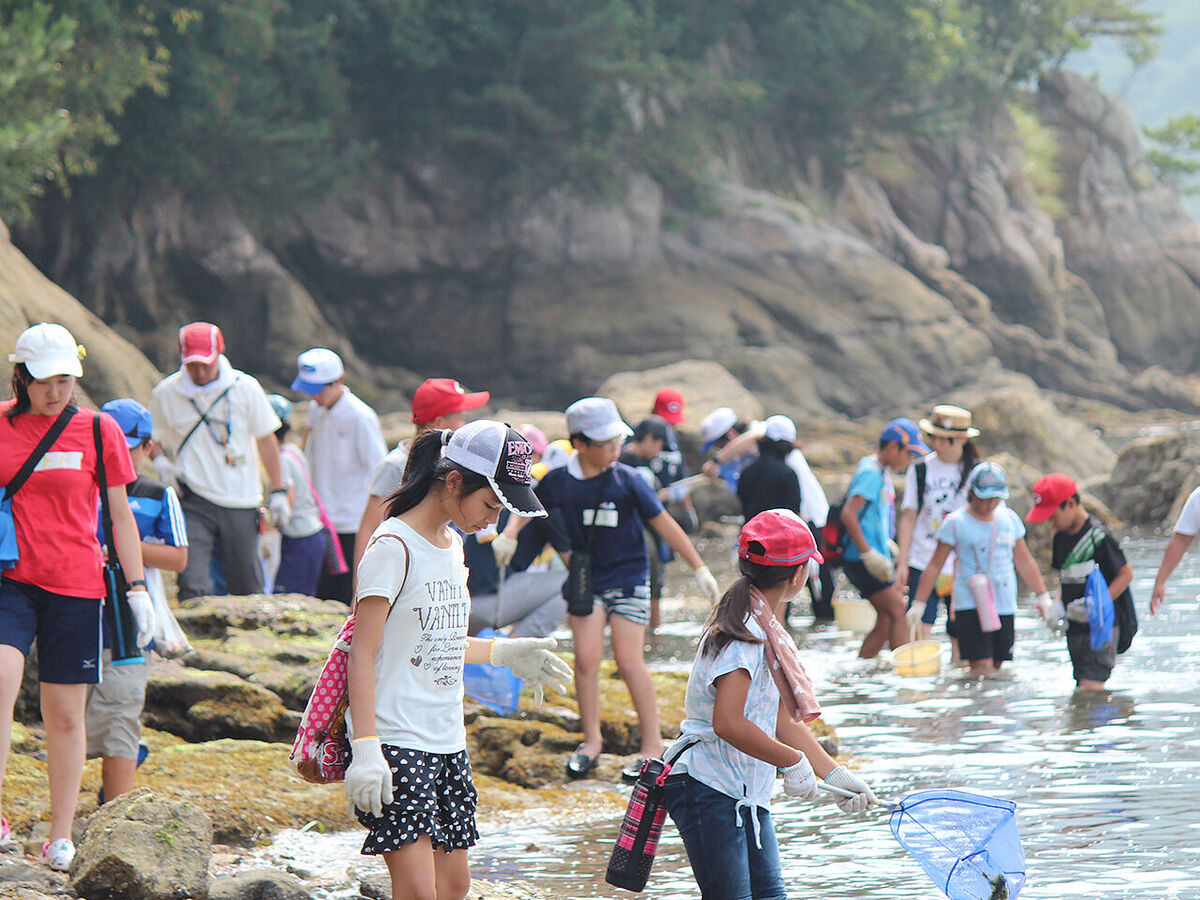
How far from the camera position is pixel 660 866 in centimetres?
593

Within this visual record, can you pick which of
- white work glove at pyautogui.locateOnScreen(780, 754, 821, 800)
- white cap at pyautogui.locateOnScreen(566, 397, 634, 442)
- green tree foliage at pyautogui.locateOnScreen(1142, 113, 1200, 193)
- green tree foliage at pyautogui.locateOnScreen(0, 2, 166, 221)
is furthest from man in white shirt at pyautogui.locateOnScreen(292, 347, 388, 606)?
green tree foliage at pyautogui.locateOnScreen(1142, 113, 1200, 193)

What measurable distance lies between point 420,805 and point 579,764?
3.48 meters

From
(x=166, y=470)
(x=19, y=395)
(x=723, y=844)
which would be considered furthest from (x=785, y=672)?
(x=166, y=470)

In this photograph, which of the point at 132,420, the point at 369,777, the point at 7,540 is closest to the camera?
the point at 369,777

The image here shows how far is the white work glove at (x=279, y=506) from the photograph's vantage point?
8.92 meters

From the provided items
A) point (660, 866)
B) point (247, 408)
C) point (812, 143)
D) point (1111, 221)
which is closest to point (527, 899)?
point (660, 866)

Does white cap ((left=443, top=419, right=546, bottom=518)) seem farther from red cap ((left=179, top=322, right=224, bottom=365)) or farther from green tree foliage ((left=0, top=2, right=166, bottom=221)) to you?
green tree foliage ((left=0, top=2, right=166, bottom=221))

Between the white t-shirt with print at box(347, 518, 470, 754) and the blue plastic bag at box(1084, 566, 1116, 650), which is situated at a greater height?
the white t-shirt with print at box(347, 518, 470, 754)

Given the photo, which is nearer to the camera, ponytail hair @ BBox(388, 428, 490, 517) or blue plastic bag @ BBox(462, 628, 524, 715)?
ponytail hair @ BBox(388, 428, 490, 517)

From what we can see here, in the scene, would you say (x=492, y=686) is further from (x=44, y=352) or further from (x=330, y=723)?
(x=330, y=723)

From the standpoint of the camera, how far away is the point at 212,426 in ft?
27.2

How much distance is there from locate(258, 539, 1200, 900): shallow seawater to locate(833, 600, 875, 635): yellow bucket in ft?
3.41

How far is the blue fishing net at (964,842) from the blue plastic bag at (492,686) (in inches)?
129

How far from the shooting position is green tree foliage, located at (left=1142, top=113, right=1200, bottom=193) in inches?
2074
